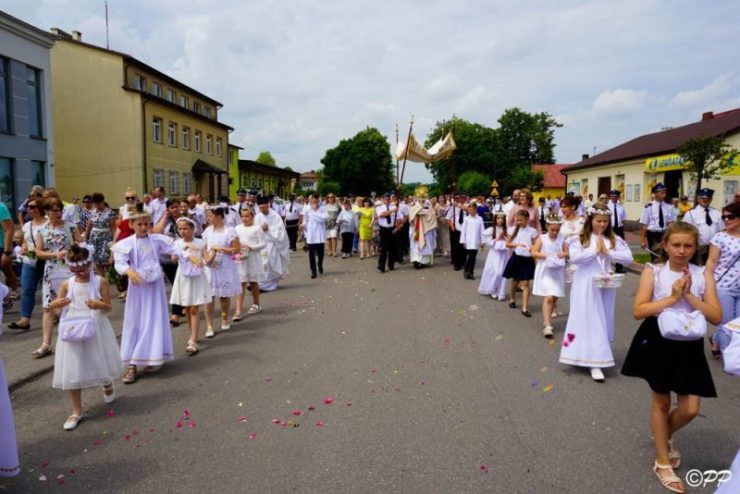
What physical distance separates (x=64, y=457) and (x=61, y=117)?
35.3m

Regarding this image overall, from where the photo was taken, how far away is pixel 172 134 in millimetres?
37812

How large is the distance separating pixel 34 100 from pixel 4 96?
1.83m

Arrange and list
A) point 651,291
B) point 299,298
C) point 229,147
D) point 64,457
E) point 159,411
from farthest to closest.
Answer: point 229,147, point 299,298, point 159,411, point 64,457, point 651,291

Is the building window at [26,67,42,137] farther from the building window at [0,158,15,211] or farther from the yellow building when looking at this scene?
the yellow building

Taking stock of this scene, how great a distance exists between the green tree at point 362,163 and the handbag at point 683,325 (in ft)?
254

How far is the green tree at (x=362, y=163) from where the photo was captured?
3231 inches

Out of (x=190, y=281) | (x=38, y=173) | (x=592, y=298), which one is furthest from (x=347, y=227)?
(x=592, y=298)

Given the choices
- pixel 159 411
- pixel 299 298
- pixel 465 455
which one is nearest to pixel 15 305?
pixel 299 298

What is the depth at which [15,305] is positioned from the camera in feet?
33.2

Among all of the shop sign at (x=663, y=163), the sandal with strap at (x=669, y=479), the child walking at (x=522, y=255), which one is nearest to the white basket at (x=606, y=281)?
the sandal with strap at (x=669, y=479)

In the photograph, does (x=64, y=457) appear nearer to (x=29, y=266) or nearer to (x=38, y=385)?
(x=38, y=385)

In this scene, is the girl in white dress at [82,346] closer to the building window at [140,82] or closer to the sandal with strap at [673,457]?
the sandal with strap at [673,457]

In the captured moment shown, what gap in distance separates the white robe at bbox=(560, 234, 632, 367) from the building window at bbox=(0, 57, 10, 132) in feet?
68.7

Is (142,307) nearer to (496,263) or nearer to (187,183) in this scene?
(496,263)
